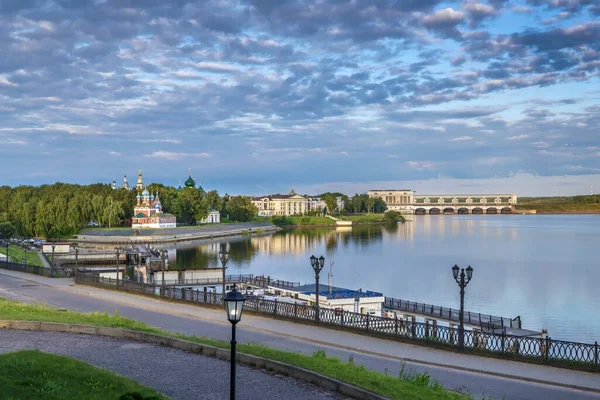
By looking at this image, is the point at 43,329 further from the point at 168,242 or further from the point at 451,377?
the point at 168,242

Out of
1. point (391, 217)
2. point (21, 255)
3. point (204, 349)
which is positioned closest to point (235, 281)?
point (21, 255)

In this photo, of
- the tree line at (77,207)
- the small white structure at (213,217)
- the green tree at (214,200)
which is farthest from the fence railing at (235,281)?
the green tree at (214,200)

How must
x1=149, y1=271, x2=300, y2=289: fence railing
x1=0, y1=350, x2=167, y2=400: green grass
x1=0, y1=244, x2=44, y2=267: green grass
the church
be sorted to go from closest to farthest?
x1=0, y1=350, x2=167, y2=400: green grass, x1=149, y1=271, x2=300, y2=289: fence railing, x1=0, y1=244, x2=44, y2=267: green grass, the church

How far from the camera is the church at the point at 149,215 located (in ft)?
346

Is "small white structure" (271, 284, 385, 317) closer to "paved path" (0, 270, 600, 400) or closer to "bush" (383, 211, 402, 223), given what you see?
"paved path" (0, 270, 600, 400)

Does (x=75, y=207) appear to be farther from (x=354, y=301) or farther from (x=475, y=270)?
(x=354, y=301)

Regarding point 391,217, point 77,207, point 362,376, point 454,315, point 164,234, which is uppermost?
point 77,207

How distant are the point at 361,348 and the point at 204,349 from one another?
4.97m

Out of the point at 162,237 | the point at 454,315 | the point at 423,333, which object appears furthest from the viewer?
the point at 162,237

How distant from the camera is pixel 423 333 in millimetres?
20812

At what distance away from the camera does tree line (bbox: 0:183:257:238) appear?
305 ft

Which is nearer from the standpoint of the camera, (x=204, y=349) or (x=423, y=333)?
(x=204, y=349)

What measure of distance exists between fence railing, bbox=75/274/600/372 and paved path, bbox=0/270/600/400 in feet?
1.29

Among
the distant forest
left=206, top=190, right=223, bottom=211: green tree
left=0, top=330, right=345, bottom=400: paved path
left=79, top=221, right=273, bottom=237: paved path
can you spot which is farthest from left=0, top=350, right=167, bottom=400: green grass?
left=206, top=190, right=223, bottom=211: green tree
